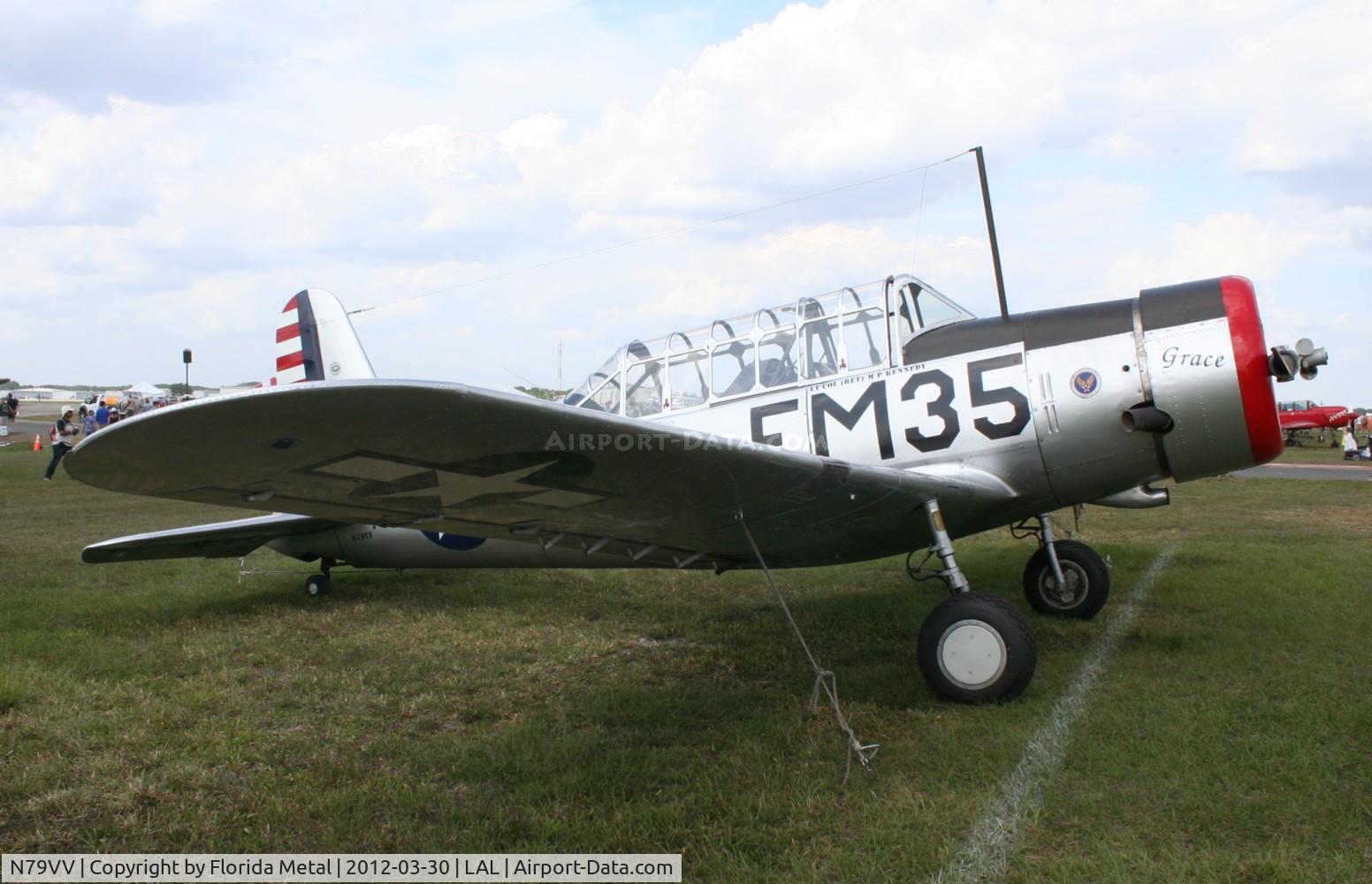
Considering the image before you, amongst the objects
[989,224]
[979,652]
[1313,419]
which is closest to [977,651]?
[979,652]

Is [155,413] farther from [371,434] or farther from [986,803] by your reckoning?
[986,803]

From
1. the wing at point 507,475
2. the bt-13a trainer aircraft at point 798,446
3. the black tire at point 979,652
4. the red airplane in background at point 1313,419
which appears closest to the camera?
the wing at point 507,475

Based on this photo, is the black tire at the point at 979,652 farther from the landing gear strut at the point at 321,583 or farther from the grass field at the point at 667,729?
the landing gear strut at the point at 321,583

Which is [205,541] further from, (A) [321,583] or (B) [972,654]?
(B) [972,654]

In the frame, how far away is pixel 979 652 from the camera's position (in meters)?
4.16

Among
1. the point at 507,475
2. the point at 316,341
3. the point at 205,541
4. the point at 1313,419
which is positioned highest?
the point at 316,341

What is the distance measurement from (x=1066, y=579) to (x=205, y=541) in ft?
19.6

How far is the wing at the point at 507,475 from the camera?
2500 millimetres

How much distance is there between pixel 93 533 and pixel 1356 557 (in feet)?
41.6

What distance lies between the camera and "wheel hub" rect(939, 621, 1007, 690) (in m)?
4.14

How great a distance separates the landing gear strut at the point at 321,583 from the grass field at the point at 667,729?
216 mm

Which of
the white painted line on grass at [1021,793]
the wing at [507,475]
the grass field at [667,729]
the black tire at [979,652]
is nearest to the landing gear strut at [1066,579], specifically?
→ the grass field at [667,729]

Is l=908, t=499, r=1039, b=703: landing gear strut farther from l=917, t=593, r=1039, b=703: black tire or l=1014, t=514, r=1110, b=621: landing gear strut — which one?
l=1014, t=514, r=1110, b=621: landing gear strut

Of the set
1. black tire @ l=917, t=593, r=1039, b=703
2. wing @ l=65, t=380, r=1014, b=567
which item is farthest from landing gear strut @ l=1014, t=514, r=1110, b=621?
black tire @ l=917, t=593, r=1039, b=703
